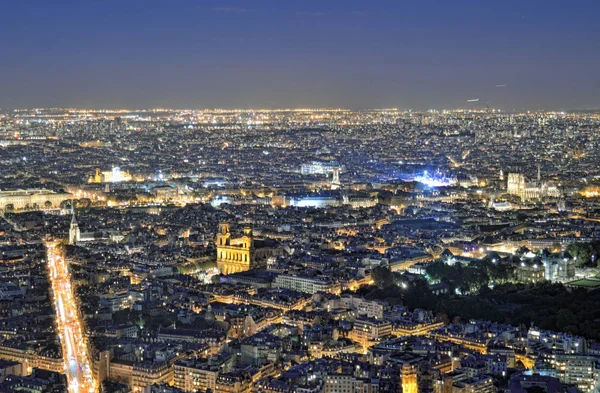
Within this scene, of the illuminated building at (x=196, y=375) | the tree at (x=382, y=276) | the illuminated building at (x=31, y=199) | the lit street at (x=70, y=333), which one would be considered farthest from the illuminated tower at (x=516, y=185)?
the illuminated building at (x=196, y=375)

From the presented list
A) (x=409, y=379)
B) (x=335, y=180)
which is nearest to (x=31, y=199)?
(x=335, y=180)

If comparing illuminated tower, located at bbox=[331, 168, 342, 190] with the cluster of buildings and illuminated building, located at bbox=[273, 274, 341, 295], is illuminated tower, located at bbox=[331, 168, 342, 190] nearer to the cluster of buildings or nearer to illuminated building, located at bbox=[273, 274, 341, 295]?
the cluster of buildings

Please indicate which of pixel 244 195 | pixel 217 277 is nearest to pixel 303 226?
pixel 217 277

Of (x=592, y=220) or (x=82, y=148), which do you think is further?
(x=82, y=148)

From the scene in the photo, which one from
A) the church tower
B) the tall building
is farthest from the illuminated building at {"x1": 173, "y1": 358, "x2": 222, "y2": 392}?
the church tower

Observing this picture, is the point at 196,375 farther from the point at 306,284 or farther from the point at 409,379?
the point at 306,284

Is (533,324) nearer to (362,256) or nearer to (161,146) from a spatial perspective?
(362,256)
